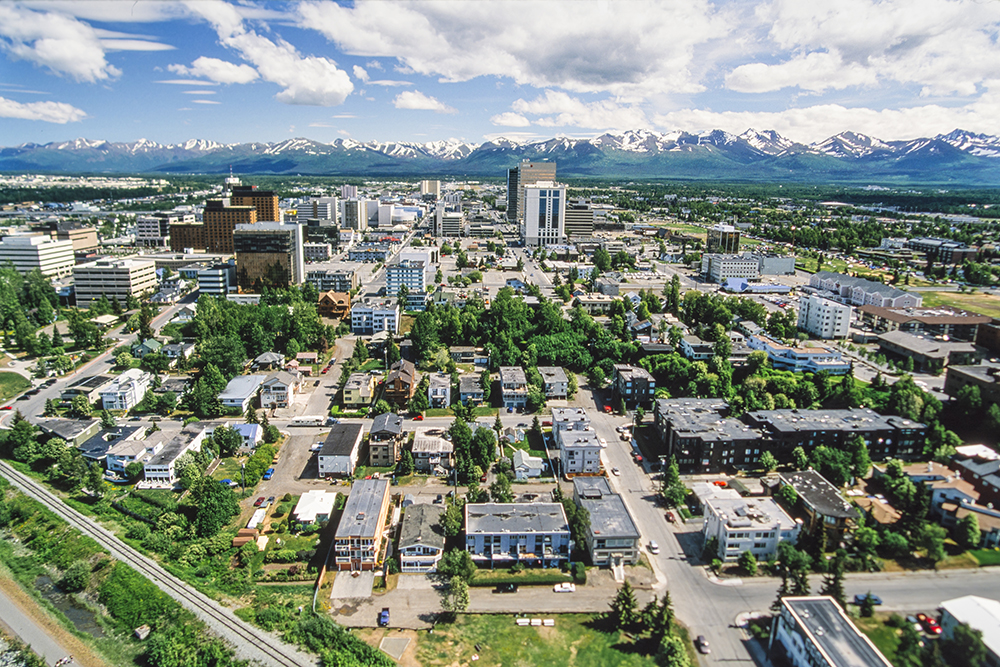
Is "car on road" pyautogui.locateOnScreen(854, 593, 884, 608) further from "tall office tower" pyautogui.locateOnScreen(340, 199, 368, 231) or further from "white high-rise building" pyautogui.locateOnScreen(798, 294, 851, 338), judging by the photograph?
"tall office tower" pyautogui.locateOnScreen(340, 199, 368, 231)

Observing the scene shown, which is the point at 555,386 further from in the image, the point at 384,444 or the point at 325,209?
the point at 325,209

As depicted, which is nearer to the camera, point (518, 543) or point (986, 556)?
point (518, 543)

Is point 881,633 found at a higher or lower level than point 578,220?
lower

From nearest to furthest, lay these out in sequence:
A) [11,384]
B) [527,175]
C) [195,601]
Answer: [195,601], [11,384], [527,175]

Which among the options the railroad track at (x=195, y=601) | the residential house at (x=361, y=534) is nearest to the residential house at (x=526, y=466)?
the residential house at (x=361, y=534)

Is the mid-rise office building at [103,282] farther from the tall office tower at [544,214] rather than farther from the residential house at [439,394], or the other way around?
the tall office tower at [544,214]

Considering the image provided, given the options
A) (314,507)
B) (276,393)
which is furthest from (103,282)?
(314,507)
